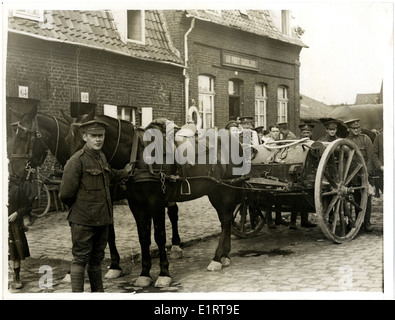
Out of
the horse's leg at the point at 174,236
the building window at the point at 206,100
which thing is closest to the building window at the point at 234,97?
the building window at the point at 206,100

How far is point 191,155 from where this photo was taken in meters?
5.48

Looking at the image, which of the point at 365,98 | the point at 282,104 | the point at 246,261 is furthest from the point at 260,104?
the point at 246,261

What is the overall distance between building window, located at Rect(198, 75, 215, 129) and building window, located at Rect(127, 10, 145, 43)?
4.13 feet

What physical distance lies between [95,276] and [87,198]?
0.80 metres

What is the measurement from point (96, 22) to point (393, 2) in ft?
14.3

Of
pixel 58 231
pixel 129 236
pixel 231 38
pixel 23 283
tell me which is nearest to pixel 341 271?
pixel 129 236

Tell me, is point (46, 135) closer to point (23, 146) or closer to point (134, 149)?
point (23, 146)

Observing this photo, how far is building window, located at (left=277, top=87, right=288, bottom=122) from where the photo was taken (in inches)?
348

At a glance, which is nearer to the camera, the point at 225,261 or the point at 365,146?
the point at 225,261

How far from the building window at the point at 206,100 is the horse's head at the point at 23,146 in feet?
12.4

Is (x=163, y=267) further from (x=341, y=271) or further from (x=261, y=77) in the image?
(x=261, y=77)

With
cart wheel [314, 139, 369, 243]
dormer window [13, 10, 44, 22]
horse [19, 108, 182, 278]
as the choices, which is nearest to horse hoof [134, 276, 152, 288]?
horse [19, 108, 182, 278]

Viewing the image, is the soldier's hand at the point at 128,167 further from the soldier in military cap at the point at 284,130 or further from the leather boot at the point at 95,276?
the soldier in military cap at the point at 284,130

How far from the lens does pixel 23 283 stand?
5012 mm
